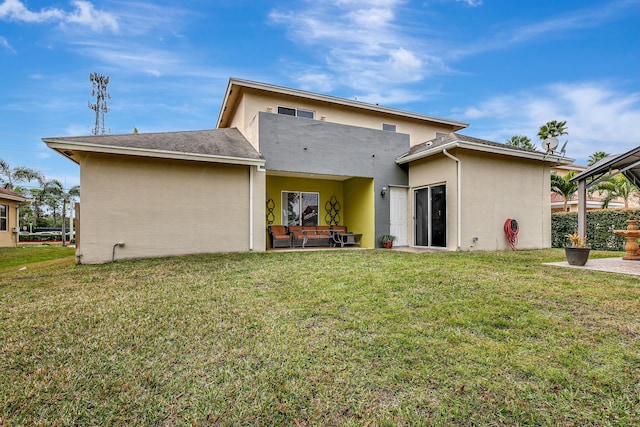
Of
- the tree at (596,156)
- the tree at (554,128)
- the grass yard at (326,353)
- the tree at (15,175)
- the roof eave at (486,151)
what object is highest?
the tree at (554,128)

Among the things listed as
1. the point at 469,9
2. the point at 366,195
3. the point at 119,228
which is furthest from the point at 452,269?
the point at 469,9

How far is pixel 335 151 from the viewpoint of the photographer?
37.6 feet

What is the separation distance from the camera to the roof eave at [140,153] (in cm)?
767

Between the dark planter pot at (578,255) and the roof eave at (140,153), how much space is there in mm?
8331

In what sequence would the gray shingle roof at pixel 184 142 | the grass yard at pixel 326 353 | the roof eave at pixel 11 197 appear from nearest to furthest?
the grass yard at pixel 326 353, the gray shingle roof at pixel 184 142, the roof eave at pixel 11 197

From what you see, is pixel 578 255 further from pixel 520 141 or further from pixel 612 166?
pixel 520 141

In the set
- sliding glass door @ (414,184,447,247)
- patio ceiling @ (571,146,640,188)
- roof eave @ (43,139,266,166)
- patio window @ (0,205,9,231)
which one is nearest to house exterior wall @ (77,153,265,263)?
roof eave @ (43,139,266,166)

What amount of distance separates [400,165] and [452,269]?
6900 millimetres

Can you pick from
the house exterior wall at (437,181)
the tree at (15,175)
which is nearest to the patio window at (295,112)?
the house exterior wall at (437,181)

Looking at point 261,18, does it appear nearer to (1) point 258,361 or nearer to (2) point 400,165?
(2) point 400,165

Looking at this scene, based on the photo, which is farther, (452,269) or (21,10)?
(21,10)

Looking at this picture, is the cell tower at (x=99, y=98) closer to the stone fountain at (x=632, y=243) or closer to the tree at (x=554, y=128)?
the tree at (x=554, y=128)

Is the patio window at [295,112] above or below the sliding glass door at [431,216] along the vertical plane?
above

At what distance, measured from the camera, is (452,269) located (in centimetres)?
621
